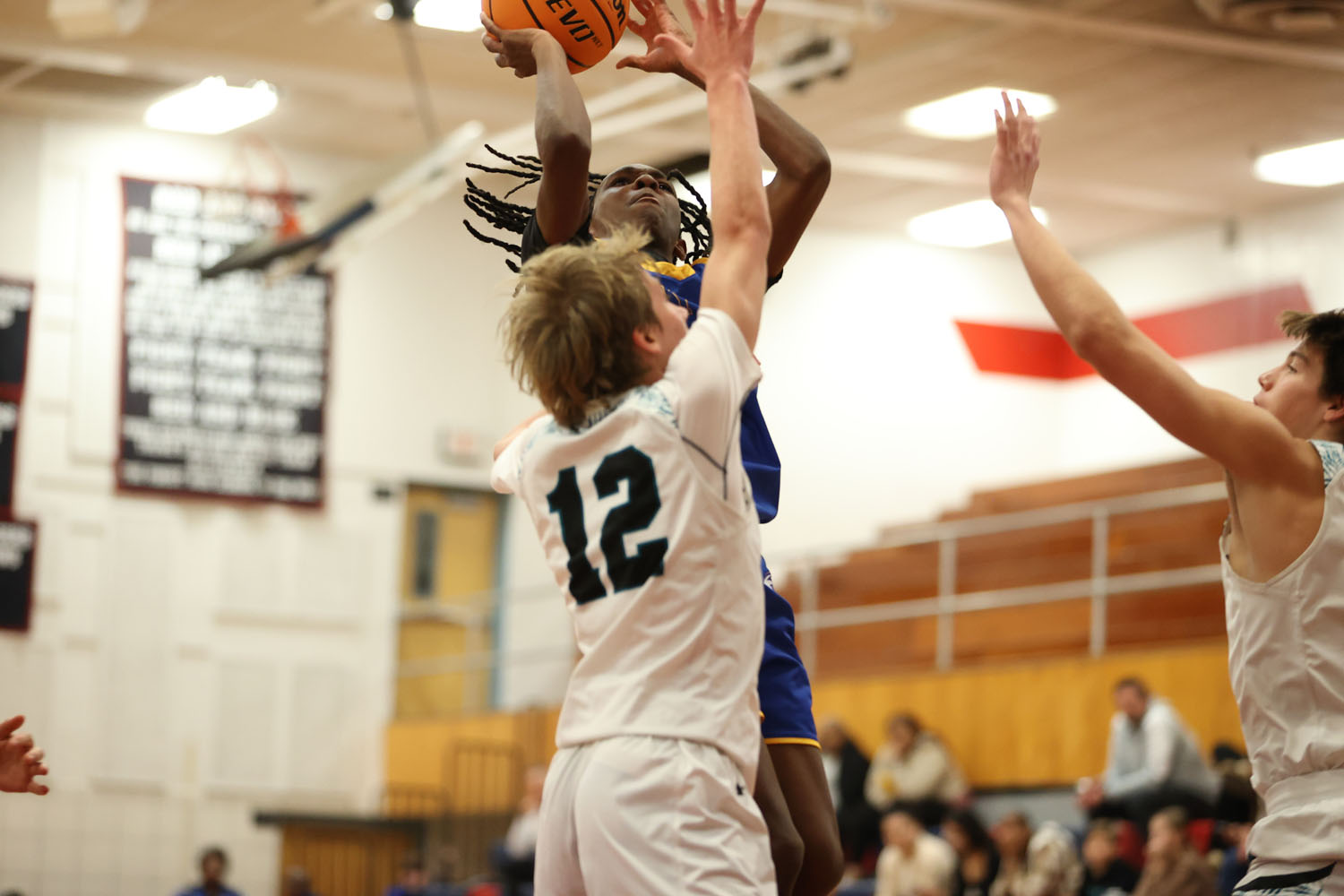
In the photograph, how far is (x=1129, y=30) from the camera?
12625mm

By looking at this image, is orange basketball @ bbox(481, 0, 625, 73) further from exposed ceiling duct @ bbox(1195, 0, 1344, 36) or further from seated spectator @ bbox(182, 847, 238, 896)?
seated spectator @ bbox(182, 847, 238, 896)

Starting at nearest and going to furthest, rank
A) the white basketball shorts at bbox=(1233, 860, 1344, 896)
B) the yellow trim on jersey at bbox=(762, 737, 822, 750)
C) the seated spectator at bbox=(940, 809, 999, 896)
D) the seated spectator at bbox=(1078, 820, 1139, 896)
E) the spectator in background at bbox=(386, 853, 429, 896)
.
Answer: the white basketball shorts at bbox=(1233, 860, 1344, 896) → the yellow trim on jersey at bbox=(762, 737, 822, 750) → the seated spectator at bbox=(1078, 820, 1139, 896) → the seated spectator at bbox=(940, 809, 999, 896) → the spectator in background at bbox=(386, 853, 429, 896)

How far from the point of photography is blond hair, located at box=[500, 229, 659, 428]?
110 inches

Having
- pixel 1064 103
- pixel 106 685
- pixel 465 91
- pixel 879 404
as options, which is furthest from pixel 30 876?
pixel 1064 103

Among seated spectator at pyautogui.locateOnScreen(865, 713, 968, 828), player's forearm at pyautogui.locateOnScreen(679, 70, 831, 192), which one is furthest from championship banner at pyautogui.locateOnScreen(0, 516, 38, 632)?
player's forearm at pyautogui.locateOnScreen(679, 70, 831, 192)

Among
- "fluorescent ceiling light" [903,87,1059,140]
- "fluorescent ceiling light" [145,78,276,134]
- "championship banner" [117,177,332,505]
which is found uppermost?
"fluorescent ceiling light" [145,78,276,134]

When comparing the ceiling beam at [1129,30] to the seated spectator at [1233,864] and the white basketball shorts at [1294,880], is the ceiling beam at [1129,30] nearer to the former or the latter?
the seated spectator at [1233,864]

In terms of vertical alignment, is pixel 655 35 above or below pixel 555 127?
above

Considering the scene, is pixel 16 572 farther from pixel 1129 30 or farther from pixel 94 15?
pixel 1129 30

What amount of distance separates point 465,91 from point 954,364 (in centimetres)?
581

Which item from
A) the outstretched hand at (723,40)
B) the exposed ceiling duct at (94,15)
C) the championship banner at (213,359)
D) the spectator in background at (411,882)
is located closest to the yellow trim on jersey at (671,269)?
the outstretched hand at (723,40)

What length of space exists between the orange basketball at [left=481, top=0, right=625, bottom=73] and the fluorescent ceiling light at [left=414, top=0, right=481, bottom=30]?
29.3 ft

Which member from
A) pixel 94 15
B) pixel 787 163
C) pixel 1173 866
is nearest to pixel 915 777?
pixel 1173 866

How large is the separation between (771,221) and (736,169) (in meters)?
0.57
